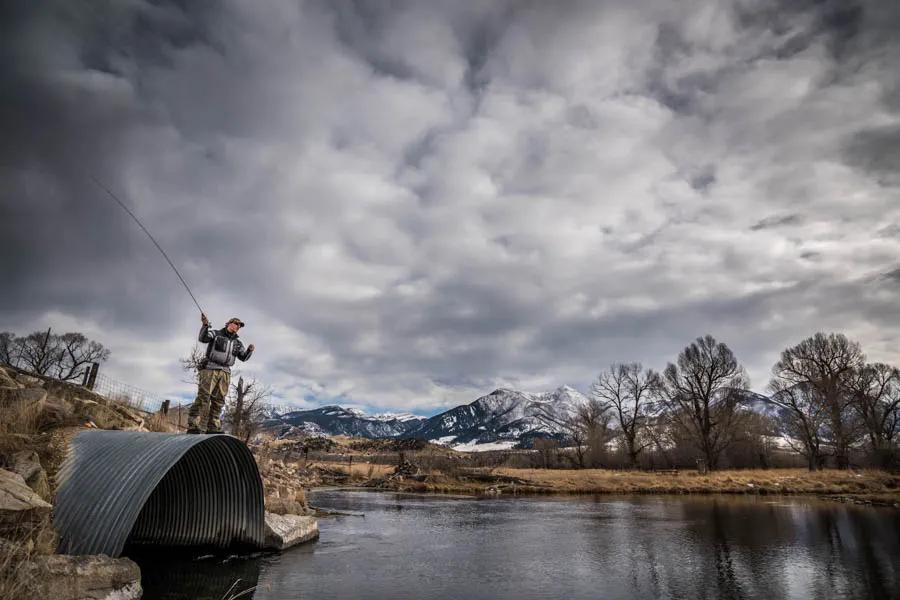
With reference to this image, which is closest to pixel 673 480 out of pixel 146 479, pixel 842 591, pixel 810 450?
pixel 810 450

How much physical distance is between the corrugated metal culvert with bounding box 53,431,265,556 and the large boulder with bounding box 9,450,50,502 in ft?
0.91

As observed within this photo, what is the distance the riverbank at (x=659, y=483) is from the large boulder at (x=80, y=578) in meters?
33.7

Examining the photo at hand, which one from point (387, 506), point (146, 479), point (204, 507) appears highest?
point (146, 479)

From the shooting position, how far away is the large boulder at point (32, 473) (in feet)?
26.8

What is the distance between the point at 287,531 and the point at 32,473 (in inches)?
266

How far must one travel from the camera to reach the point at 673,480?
1601 inches

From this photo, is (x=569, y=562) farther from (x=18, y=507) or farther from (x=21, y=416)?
(x=21, y=416)

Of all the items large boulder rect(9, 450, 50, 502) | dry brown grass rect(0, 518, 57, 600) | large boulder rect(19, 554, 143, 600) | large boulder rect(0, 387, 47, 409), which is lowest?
large boulder rect(19, 554, 143, 600)

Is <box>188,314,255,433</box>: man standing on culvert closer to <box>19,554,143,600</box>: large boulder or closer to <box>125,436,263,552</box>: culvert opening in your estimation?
<box>125,436,263,552</box>: culvert opening

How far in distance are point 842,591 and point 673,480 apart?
34487 millimetres

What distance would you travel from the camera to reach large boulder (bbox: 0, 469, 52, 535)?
22.3 ft

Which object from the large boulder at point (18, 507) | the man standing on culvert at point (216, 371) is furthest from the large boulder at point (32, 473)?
the man standing on culvert at point (216, 371)

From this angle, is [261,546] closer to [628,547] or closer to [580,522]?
[628,547]

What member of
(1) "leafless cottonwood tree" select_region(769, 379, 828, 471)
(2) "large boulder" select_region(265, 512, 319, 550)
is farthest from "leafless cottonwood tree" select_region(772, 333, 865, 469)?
(2) "large boulder" select_region(265, 512, 319, 550)
